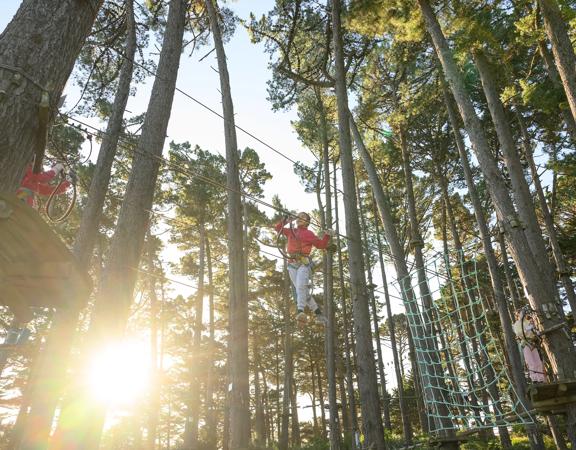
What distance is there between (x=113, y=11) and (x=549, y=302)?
26.2 ft

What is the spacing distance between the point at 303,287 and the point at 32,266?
3910mm

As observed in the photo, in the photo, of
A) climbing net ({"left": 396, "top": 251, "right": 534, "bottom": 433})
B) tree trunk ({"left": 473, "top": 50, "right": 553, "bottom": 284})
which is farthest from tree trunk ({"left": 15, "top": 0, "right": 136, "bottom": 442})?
tree trunk ({"left": 473, "top": 50, "right": 553, "bottom": 284})

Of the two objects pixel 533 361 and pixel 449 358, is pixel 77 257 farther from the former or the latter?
pixel 449 358

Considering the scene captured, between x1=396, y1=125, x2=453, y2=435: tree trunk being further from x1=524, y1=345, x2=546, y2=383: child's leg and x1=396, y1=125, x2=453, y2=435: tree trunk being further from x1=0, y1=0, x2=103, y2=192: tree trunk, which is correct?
x1=0, y1=0, x2=103, y2=192: tree trunk

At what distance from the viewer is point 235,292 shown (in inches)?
251

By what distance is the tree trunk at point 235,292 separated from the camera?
5.62 metres

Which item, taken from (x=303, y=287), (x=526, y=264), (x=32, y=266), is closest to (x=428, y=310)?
(x=526, y=264)

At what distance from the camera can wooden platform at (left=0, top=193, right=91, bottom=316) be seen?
201 cm

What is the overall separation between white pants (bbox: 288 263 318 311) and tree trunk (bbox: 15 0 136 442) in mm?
2904

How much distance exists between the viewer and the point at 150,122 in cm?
499

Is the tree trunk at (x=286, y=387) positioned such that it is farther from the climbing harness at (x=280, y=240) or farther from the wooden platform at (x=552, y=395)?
the wooden platform at (x=552, y=395)

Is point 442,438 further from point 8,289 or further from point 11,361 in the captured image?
point 11,361

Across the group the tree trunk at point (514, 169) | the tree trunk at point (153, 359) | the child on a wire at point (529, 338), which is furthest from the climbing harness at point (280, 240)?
the tree trunk at point (153, 359)

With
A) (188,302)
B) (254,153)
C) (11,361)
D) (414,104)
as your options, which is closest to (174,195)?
(254,153)
